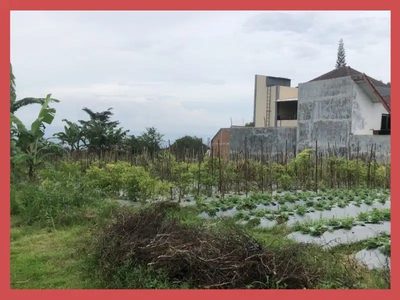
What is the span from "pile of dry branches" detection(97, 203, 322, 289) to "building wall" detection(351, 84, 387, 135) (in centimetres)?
1269

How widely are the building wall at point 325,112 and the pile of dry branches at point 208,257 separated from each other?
11989 millimetres

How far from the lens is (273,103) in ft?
76.2

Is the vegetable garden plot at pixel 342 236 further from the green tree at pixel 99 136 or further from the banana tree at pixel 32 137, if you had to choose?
the green tree at pixel 99 136

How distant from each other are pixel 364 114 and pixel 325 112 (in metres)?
1.51

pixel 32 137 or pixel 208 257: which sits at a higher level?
pixel 32 137

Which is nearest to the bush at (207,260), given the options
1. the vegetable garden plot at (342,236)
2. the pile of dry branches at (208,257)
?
the pile of dry branches at (208,257)

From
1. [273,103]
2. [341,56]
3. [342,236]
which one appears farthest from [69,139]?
[341,56]

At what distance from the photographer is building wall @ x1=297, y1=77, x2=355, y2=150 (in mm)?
15172

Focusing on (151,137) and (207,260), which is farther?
(151,137)

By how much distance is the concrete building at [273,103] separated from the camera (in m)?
22.3

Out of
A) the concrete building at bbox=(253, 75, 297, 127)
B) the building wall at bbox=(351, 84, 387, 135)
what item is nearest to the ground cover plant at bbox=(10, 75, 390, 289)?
the building wall at bbox=(351, 84, 387, 135)

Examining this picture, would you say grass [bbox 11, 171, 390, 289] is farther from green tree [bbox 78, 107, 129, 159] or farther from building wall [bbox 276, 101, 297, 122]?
building wall [bbox 276, 101, 297, 122]

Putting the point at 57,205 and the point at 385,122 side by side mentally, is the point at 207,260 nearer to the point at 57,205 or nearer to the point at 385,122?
the point at 57,205

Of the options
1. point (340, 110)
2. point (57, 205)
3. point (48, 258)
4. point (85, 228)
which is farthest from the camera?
point (340, 110)
